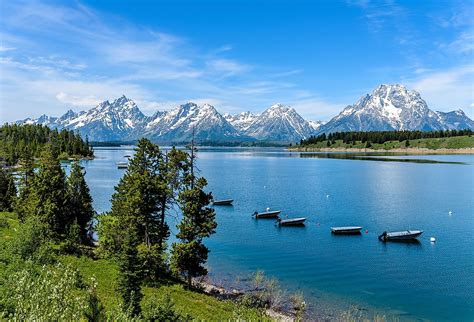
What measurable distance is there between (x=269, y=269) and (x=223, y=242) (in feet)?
56.7

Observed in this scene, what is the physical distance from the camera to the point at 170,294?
40.7m

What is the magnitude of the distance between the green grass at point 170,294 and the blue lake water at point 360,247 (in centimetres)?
1041

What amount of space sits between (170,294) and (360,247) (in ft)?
131

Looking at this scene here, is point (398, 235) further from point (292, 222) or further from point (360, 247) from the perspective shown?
point (292, 222)

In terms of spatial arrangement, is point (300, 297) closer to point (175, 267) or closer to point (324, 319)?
point (324, 319)

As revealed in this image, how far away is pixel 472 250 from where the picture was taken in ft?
212

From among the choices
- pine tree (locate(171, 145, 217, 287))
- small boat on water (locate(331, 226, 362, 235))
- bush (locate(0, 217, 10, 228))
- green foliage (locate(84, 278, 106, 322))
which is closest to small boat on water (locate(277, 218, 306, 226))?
small boat on water (locate(331, 226, 362, 235))

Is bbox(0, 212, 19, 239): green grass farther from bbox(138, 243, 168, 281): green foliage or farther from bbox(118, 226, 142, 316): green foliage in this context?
bbox(118, 226, 142, 316): green foliage

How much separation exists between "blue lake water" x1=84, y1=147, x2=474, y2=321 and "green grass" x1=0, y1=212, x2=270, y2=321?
10406 millimetres

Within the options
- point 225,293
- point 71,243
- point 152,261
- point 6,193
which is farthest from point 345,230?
point 6,193

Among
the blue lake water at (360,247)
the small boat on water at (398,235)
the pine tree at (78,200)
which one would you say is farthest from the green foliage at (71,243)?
the small boat on water at (398,235)

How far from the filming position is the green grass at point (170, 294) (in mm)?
35125

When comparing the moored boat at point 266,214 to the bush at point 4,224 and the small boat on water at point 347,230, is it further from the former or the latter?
the bush at point 4,224

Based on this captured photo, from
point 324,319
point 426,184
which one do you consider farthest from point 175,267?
point 426,184
